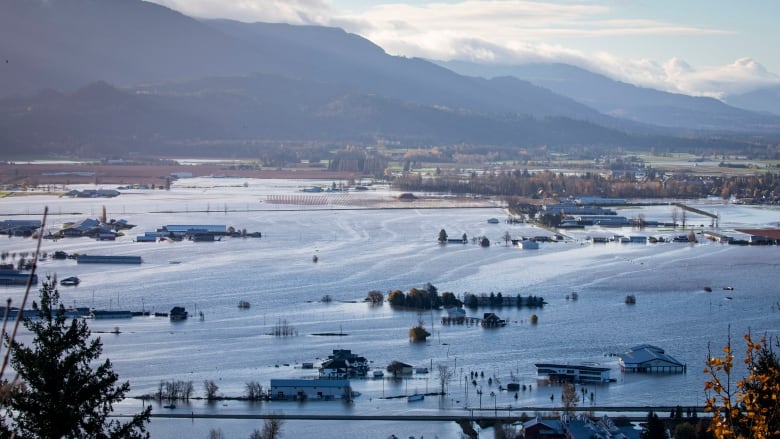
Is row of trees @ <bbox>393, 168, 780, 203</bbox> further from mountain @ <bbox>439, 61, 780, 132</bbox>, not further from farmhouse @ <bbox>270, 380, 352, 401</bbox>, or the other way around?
mountain @ <bbox>439, 61, 780, 132</bbox>

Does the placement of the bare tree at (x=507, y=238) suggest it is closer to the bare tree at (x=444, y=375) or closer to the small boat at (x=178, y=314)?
the small boat at (x=178, y=314)

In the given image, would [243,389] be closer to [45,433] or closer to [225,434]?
[225,434]

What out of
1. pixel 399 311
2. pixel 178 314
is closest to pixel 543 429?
pixel 399 311

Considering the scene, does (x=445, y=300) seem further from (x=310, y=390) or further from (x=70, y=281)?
(x=70, y=281)

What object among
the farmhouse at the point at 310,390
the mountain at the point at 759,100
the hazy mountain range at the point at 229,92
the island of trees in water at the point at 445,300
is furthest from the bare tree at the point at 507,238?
the mountain at the point at 759,100

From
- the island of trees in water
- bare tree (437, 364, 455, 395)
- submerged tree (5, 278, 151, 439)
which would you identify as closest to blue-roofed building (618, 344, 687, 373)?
bare tree (437, 364, 455, 395)

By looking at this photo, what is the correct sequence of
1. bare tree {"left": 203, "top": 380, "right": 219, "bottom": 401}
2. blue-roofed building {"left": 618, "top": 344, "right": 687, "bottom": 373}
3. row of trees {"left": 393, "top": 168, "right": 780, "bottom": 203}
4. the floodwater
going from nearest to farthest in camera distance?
bare tree {"left": 203, "top": 380, "right": 219, "bottom": 401}, the floodwater, blue-roofed building {"left": 618, "top": 344, "right": 687, "bottom": 373}, row of trees {"left": 393, "top": 168, "right": 780, "bottom": 203}

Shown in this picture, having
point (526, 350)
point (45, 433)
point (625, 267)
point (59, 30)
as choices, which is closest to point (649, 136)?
point (59, 30)
